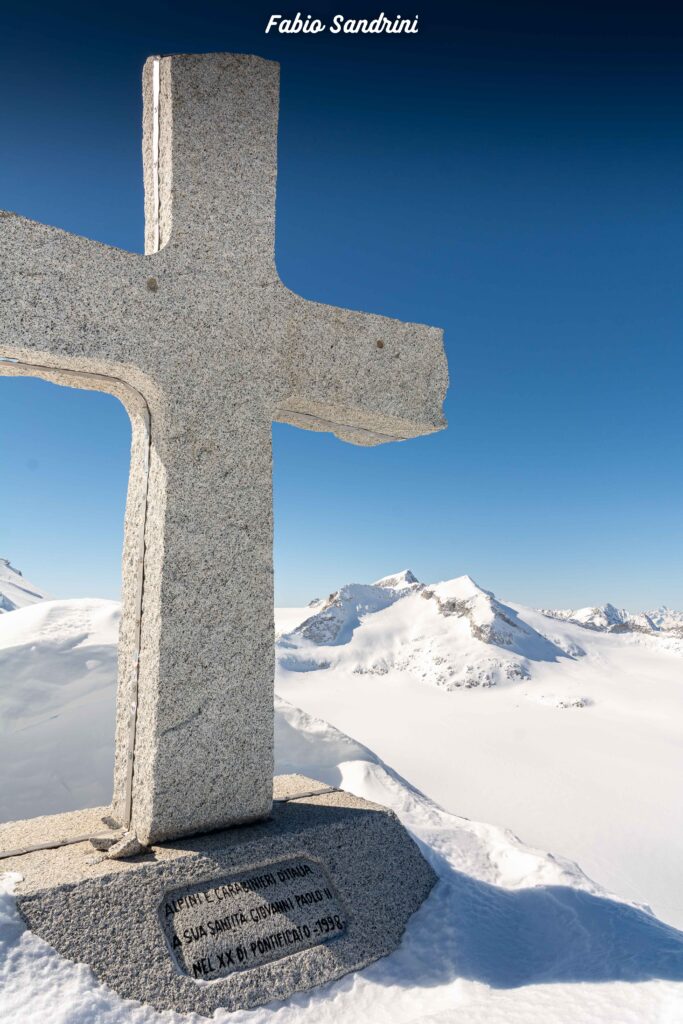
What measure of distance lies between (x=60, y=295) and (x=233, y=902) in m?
2.74

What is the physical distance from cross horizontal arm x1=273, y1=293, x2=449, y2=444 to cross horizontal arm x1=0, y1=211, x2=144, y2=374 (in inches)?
36.4

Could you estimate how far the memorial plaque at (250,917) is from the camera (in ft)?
8.34

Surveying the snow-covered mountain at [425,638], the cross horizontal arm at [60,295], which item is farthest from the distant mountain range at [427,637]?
the cross horizontal arm at [60,295]

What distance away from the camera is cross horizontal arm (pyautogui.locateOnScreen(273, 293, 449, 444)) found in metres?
3.66

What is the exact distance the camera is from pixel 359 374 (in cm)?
385

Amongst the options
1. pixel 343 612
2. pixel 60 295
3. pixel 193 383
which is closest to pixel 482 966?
pixel 193 383

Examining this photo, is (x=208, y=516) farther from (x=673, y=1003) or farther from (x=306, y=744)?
(x=306, y=744)

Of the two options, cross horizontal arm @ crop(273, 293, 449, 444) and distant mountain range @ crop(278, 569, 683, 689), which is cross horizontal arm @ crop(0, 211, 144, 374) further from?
distant mountain range @ crop(278, 569, 683, 689)

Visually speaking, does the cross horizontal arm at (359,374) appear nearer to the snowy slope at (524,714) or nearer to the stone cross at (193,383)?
the stone cross at (193,383)

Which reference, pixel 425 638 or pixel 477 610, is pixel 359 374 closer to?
pixel 425 638

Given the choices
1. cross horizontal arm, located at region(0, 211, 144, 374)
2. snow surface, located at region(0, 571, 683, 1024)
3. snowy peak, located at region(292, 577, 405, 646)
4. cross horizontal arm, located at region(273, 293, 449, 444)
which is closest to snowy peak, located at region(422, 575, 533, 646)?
snowy peak, located at region(292, 577, 405, 646)

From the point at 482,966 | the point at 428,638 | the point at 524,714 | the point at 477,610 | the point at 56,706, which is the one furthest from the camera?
the point at 477,610

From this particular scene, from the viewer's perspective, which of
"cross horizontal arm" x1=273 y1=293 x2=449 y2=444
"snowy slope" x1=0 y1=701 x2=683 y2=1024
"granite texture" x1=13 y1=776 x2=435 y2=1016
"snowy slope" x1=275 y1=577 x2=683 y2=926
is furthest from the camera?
"snowy slope" x1=275 y1=577 x2=683 y2=926

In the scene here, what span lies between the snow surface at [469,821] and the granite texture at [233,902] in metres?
0.07
